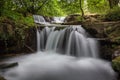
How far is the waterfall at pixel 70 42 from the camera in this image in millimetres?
9961

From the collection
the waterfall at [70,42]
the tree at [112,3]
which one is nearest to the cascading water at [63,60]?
the waterfall at [70,42]

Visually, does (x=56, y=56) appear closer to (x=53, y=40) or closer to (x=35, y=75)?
(x=53, y=40)

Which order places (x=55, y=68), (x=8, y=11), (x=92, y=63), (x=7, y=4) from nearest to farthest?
(x=55, y=68) → (x=92, y=63) → (x=8, y=11) → (x=7, y=4)

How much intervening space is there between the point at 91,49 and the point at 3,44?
4.20 m

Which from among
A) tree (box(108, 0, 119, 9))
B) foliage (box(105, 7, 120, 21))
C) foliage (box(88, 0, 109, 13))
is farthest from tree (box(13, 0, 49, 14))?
foliage (box(105, 7, 120, 21))

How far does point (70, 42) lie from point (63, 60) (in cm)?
170

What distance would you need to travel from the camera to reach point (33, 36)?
10.9 meters

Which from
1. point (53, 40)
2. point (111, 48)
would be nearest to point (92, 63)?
point (111, 48)

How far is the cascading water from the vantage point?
720cm

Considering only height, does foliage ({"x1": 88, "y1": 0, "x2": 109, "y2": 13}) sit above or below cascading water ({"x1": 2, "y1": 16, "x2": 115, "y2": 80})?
above

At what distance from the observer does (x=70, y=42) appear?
34.5 feet

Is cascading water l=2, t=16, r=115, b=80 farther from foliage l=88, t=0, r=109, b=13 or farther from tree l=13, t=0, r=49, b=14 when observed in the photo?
foliage l=88, t=0, r=109, b=13

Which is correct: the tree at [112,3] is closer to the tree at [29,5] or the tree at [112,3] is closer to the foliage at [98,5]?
the foliage at [98,5]

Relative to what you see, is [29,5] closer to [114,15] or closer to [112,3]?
[112,3]
